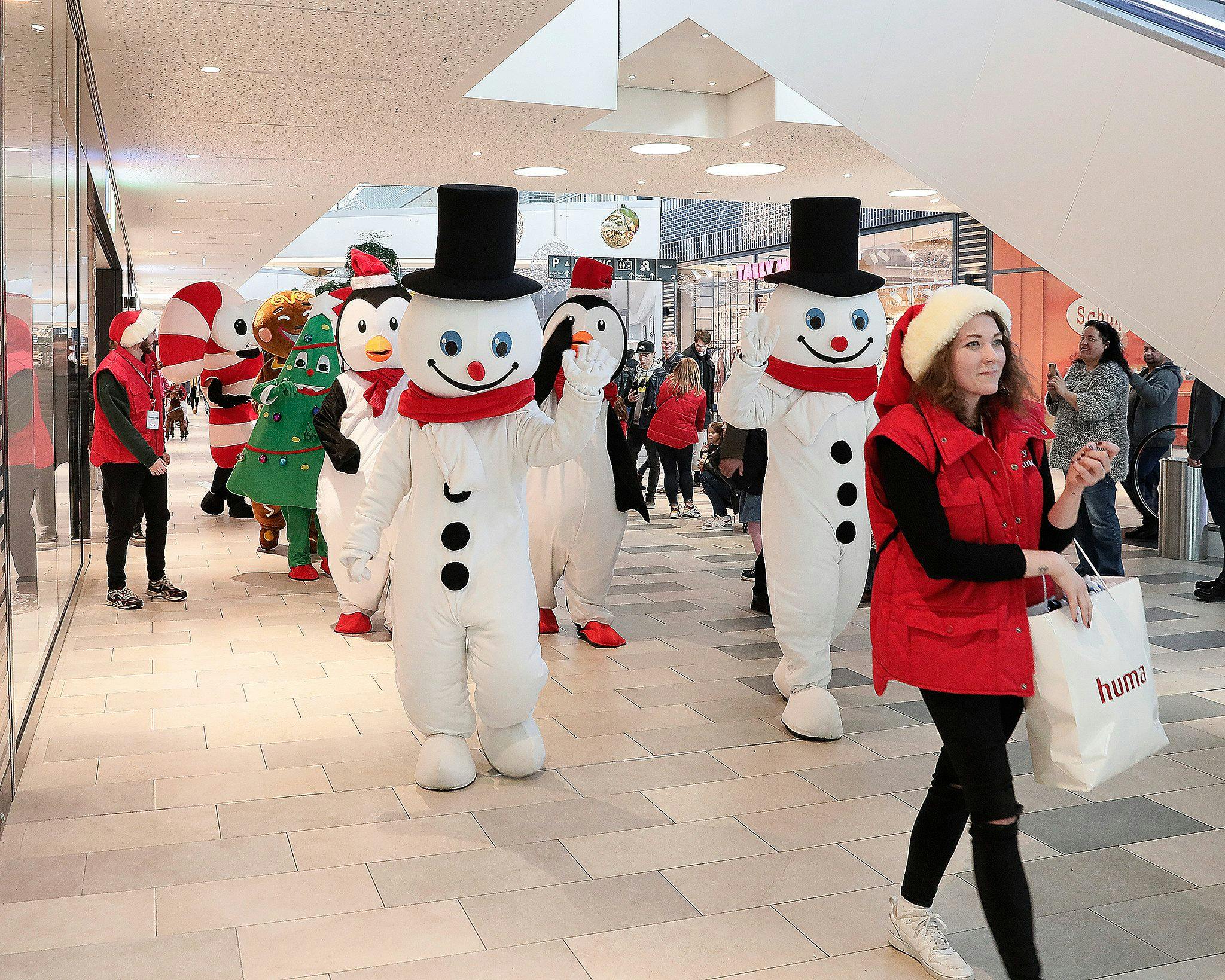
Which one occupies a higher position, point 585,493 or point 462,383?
point 462,383

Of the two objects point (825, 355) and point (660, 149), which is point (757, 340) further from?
point (660, 149)

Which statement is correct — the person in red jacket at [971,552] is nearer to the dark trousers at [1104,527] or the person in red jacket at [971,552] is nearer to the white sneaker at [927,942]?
the white sneaker at [927,942]

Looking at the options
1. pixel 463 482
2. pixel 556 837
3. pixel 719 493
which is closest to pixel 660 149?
pixel 719 493

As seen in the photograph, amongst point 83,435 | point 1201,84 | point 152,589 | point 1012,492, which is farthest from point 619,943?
point 83,435

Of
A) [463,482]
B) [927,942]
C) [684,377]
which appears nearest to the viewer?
[927,942]

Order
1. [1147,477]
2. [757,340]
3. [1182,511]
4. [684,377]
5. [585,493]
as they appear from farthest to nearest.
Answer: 1. [684,377]
2. [1147,477]
3. [1182,511]
4. [585,493]
5. [757,340]

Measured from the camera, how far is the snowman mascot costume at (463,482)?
3664 millimetres

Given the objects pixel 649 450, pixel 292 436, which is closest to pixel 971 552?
pixel 292 436

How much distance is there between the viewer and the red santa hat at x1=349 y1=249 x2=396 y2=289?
578 centimetres

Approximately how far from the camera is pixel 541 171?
499 inches

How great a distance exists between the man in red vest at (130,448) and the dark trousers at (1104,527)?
5.48m

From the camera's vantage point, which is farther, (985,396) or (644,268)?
(644,268)

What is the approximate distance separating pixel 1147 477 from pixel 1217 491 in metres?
2.27

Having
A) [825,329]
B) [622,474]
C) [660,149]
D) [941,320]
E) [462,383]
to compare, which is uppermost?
[660,149]
